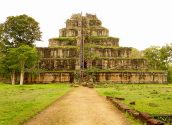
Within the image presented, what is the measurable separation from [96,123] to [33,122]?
2478 millimetres

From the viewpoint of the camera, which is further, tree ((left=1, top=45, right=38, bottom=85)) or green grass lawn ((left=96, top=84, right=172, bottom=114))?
tree ((left=1, top=45, right=38, bottom=85))

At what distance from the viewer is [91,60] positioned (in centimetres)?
5138

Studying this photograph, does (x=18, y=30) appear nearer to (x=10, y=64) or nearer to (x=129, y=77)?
(x=10, y=64)

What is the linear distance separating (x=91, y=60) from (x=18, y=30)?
12737mm

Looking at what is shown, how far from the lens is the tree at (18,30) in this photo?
50500 mm

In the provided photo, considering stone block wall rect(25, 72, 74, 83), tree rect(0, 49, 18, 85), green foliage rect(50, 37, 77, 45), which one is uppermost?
green foliage rect(50, 37, 77, 45)

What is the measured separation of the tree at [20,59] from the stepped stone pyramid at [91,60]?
3685mm

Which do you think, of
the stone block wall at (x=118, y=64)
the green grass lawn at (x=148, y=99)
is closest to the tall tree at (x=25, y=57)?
the stone block wall at (x=118, y=64)

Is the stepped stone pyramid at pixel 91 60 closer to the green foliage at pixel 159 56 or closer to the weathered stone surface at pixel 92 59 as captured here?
the weathered stone surface at pixel 92 59

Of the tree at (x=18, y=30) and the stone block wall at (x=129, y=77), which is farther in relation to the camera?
the tree at (x=18, y=30)

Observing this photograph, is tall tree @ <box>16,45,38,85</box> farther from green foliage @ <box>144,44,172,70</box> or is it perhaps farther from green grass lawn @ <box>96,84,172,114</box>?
green foliage @ <box>144,44,172,70</box>

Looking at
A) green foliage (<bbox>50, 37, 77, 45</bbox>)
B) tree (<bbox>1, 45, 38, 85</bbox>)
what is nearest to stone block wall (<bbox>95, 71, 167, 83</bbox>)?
green foliage (<bbox>50, 37, 77, 45</bbox>)

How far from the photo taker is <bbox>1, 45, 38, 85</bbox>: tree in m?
43.7

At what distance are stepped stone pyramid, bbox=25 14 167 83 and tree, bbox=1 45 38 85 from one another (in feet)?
12.1
